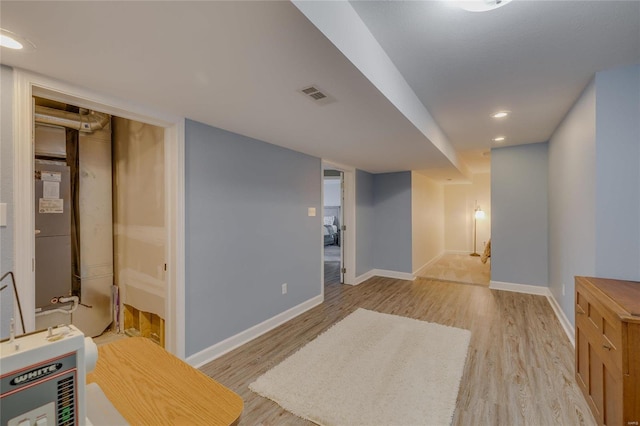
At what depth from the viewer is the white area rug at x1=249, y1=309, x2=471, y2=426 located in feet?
6.00

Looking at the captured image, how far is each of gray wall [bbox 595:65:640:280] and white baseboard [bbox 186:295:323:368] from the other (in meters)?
2.95

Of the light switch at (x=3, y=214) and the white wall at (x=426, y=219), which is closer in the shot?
the light switch at (x=3, y=214)

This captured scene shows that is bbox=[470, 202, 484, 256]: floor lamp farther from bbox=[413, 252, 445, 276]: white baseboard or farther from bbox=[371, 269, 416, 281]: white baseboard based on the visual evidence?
bbox=[371, 269, 416, 281]: white baseboard

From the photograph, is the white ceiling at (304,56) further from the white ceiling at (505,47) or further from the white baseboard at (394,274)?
the white baseboard at (394,274)

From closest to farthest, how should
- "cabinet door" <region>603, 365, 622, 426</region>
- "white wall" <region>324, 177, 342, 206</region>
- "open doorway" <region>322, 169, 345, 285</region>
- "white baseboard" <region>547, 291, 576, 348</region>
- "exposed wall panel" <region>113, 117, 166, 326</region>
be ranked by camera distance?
1. "cabinet door" <region>603, 365, 622, 426</region>
2. "exposed wall panel" <region>113, 117, 166, 326</region>
3. "white baseboard" <region>547, 291, 576, 348</region>
4. "open doorway" <region>322, 169, 345, 285</region>
5. "white wall" <region>324, 177, 342, 206</region>

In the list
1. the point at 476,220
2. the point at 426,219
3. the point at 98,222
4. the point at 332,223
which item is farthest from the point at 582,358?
the point at 332,223

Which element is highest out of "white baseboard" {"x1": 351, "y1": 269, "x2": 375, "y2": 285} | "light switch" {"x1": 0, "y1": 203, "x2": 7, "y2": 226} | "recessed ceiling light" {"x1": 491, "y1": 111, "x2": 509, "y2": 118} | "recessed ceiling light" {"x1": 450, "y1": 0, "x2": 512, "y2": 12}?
"recessed ceiling light" {"x1": 491, "y1": 111, "x2": 509, "y2": 118}

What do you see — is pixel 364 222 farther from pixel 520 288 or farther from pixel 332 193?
pixel 332 193

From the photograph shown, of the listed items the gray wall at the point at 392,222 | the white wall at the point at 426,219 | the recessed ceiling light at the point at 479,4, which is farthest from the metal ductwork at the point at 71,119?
the white wall at the point at 426,219

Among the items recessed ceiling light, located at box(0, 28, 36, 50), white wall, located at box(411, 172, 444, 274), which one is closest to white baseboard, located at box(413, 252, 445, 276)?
white wall, located at box(411, 172, 444, 274)

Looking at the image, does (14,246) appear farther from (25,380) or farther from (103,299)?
(103,299)

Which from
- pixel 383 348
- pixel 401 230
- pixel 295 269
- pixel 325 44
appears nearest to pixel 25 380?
pixel 325 44

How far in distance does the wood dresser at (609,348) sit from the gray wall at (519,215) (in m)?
2.59

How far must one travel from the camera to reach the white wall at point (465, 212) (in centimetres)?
778
